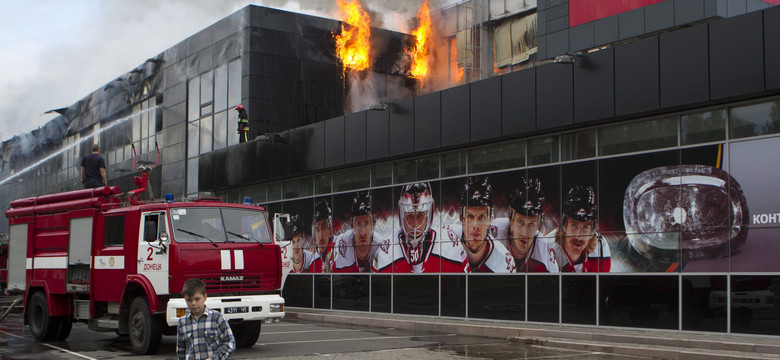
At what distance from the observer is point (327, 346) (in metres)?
14.7

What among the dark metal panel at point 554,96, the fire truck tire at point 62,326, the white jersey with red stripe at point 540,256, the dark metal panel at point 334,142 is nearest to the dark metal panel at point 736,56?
the dark metal panel at point 554,96

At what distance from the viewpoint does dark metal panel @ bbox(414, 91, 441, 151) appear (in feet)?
67.2

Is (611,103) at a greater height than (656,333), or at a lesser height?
greater

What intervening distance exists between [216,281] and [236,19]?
17.8 meters

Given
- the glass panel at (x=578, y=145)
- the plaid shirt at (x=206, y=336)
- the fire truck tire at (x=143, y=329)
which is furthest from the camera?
the glass panel at (x=578, y=145)

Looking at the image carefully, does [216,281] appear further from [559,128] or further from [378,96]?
[378,96]

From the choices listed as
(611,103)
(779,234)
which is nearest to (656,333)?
(779,234)

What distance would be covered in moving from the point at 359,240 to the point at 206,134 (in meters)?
10.1

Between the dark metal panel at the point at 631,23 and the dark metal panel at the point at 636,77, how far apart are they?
8.79 meters

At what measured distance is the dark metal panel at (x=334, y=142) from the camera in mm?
23891

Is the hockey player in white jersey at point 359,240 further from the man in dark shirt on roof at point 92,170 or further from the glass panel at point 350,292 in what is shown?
the man in dark shirt on roof at point 92,170

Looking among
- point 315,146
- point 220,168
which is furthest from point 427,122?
point 220,168

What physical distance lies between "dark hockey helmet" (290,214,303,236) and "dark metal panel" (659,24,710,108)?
47.8 ft

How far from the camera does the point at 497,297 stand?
19.1 meters
